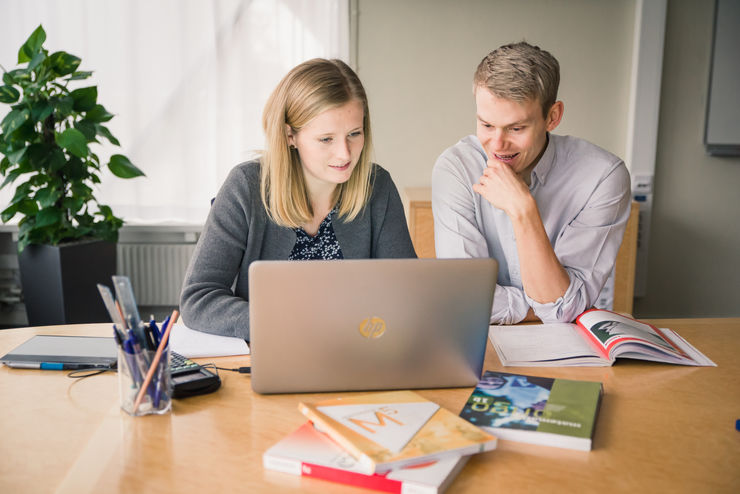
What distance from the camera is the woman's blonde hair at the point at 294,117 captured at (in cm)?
152

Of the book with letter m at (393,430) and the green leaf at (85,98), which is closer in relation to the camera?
the book with letter m at (393,430)

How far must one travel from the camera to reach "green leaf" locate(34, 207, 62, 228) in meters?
2.67

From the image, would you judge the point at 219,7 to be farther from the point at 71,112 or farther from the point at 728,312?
the point at 728,312

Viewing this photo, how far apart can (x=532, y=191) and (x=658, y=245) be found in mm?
2100

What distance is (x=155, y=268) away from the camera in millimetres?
3383

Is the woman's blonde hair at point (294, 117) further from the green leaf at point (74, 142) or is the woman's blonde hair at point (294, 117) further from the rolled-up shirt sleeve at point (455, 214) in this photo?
the green leaf at point (74, 142)

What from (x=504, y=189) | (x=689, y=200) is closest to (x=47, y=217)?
(x=504, y=189)

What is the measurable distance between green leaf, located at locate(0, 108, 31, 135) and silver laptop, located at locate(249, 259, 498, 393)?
2.20m

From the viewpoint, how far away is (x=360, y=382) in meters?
0.98

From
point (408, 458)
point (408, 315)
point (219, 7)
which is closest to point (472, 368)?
point (408, 315)

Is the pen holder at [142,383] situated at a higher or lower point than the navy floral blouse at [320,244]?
lower

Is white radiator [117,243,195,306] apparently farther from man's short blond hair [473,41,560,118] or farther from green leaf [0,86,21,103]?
man's short blond hair [473,41,560,118]

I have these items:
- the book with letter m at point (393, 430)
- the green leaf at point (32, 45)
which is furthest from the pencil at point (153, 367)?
the green leaf at point (32, 45)

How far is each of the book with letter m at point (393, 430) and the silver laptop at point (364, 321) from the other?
2.7 inches
